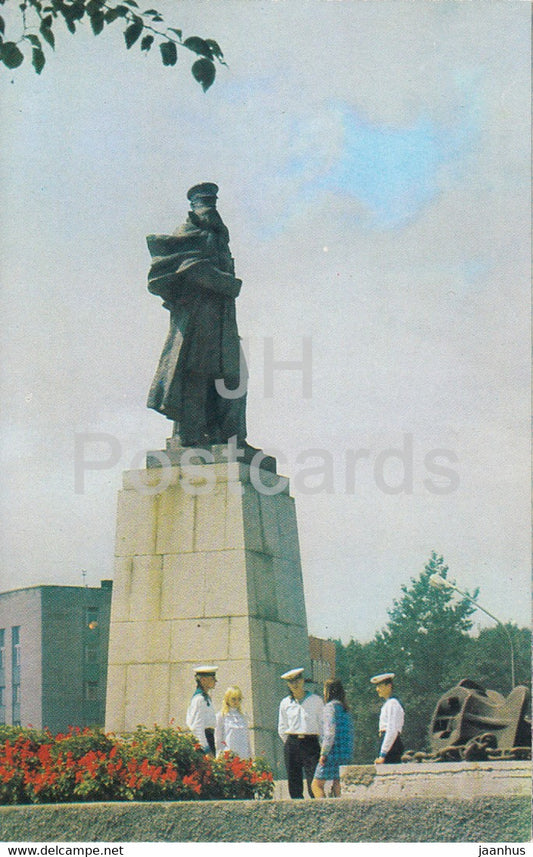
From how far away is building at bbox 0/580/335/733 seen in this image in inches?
1682

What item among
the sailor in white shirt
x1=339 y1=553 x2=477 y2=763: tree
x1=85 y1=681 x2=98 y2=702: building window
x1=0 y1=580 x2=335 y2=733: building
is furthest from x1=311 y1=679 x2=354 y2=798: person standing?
x1=339 y1=553 x2=477 y2=763: tree

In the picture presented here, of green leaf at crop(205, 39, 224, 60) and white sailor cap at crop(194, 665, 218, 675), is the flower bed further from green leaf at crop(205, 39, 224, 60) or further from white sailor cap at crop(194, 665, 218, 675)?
green leaf at crop(205, 39, 224, 60)

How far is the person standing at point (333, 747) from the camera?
11156 mm

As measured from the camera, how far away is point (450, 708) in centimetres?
1301

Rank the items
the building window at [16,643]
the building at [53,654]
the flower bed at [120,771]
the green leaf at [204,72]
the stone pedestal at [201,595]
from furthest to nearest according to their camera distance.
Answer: the building window at [16,643]
the building at [53,654]
the stone pedestal at [201,595]
the flower bed at [120,771]
the green leaf at [204,72]

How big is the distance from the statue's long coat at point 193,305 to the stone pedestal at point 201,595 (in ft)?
2.93

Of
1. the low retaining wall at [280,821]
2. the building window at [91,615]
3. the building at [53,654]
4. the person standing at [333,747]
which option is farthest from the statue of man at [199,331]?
the building window at [91,615]

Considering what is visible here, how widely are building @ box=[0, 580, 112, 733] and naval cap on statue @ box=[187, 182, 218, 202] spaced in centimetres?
2690

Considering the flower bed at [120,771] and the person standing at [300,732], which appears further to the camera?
the person standing at [300,732]

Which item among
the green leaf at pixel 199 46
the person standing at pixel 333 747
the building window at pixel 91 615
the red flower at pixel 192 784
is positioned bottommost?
the red flower at pixel 192 784

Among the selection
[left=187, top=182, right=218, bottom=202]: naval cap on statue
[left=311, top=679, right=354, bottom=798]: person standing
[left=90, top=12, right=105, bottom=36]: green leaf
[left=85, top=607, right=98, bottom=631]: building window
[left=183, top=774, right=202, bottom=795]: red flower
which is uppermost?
[left=187, top=182, right=218, bottom=202]: naval cap on statue

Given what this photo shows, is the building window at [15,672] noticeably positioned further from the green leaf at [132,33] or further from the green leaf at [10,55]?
the green leaf at [132,33]

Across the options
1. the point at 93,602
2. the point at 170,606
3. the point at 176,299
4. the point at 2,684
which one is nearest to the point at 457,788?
the point at 170,606

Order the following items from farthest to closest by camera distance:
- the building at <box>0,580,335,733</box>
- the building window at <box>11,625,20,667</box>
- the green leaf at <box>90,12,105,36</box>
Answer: the building window at <box>11,625,20,667</box>
the building at <box>0,580,335,733</box>
the green leaf at <box>90,12,105,36</box>
